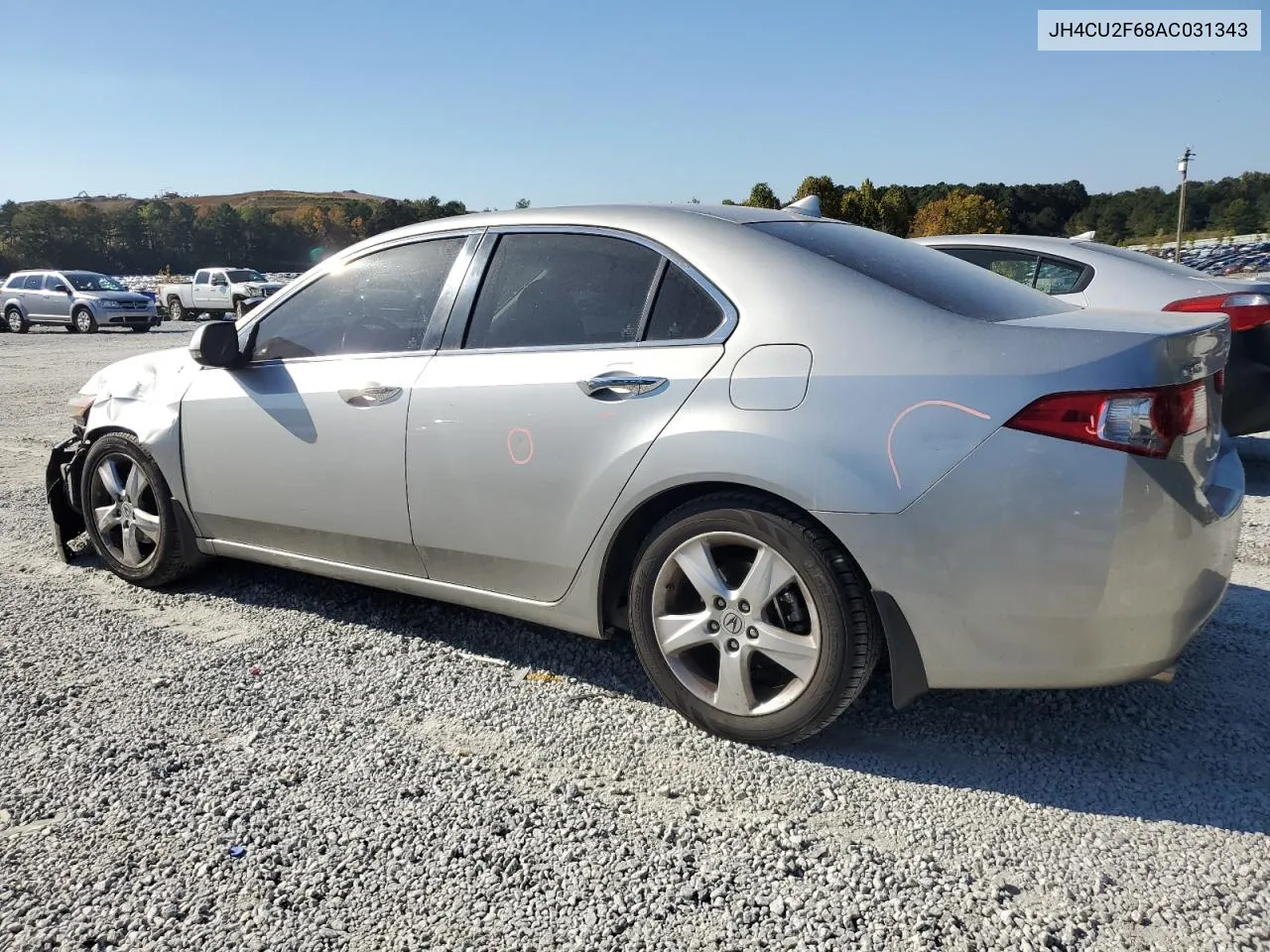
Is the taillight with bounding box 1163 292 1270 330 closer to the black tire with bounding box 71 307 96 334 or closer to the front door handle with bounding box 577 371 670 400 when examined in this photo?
the front door handle with bounding box 577 371 670 400

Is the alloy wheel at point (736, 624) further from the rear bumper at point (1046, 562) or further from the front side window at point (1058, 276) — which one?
the front side window at point (1058, 276)

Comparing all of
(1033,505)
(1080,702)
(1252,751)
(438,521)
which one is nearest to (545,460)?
(438,521)

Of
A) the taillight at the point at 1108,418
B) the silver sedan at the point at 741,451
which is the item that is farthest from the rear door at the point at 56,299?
the taillight at the point at 1108,418

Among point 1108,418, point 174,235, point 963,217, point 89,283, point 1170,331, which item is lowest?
point 1108,418

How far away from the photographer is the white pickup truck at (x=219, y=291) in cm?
3078

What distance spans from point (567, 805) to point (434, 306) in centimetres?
184

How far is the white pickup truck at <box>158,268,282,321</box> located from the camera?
1212 inches

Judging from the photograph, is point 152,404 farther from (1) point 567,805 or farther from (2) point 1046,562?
(2) point 1046,562

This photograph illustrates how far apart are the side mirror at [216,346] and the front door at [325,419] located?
73 mm

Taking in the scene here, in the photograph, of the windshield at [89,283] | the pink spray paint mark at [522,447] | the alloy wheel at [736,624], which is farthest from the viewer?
the windshield at [89,283]

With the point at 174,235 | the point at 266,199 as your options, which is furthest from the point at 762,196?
the point at 266,199

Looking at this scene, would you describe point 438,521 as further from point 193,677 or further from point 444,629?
point 193,677

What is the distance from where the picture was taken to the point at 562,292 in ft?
10.4

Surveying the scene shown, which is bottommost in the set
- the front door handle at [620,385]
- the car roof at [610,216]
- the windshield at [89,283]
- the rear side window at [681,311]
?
the front door handle at [620,385]
